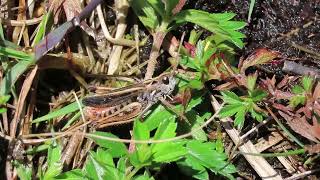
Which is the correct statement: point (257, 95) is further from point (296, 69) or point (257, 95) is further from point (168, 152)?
point (168, 152)

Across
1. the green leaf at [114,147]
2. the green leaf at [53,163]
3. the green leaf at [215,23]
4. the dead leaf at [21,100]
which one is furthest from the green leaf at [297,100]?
the dead leaf at [21,100]

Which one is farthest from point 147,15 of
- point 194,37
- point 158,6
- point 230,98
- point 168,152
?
point 168,152

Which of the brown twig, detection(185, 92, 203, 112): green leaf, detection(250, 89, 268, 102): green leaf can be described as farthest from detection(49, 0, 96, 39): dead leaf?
the brown twig

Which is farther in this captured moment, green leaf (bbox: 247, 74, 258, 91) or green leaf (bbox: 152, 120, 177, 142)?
green leaf (bbox: 247, 74, 258, 91)

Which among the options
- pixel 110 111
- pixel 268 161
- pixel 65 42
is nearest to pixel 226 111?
pixel 268 161

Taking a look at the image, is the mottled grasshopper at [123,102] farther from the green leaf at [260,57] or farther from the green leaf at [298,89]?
the green leaf at [298,89]

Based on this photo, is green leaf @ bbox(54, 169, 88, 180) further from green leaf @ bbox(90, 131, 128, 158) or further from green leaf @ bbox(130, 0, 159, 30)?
green leaf @ bbox(130, 0, 159, 30)

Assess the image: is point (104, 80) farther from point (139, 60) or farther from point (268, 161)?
point (268, 161)
